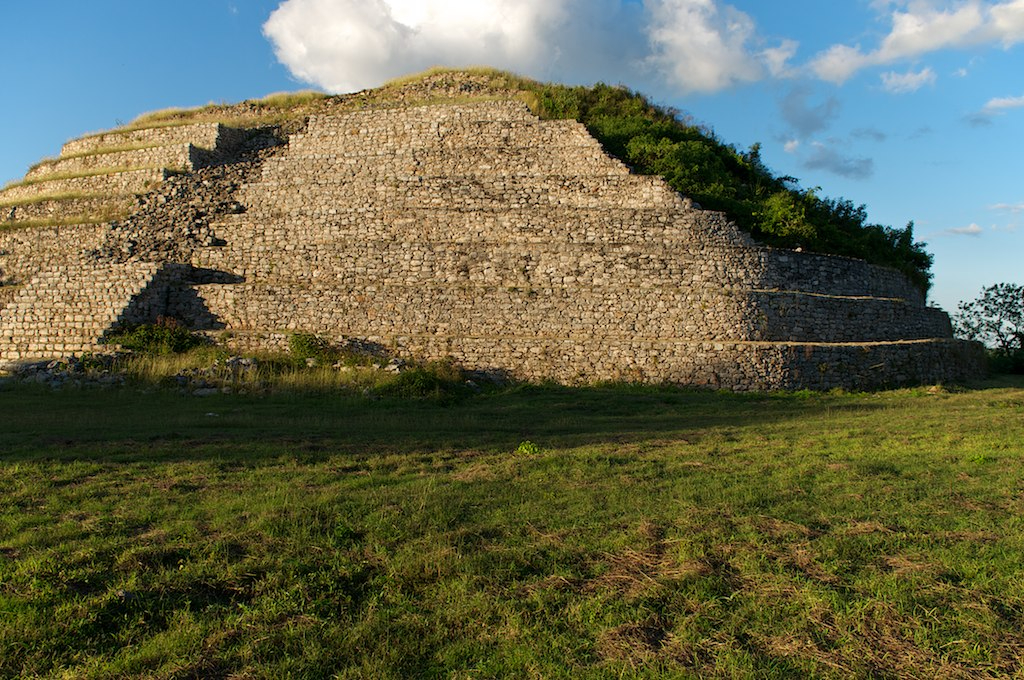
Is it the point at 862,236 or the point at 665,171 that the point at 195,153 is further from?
the point at 862,236

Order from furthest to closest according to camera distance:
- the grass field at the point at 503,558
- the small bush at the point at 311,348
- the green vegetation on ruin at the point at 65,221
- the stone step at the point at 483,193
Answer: the green vegetation on ruin at the point at 65,221
the stone step at the point at 483,193
the small bush at the point at 311,348
the grass field at the point at 503,558

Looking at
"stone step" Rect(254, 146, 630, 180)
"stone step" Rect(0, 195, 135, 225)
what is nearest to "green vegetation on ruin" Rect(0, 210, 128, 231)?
"stone step" Rect(0, 195, 135, 225)

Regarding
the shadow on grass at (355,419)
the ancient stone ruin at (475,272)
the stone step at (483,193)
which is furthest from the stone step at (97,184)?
the shadow on grass at (355,419)

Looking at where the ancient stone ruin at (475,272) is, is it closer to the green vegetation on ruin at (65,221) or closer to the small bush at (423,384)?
the green vegetation on ruin at (65,221)

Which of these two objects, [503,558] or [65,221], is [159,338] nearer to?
[65,221]

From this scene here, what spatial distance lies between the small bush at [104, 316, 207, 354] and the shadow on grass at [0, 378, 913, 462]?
9.90ft

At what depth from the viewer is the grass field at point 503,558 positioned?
3.96m

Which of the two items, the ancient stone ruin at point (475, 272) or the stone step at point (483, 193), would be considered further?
the stone step at point (483, 193)

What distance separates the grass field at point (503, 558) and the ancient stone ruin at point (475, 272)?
9.49 metres

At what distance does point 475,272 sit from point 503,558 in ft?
53.6

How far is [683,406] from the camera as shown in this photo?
16.0 meters

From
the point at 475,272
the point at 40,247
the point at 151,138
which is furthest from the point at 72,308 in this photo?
the point at 475,272

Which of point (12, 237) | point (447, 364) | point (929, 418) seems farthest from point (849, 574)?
point (12, 237)

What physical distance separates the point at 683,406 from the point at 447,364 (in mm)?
6717
